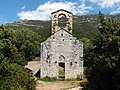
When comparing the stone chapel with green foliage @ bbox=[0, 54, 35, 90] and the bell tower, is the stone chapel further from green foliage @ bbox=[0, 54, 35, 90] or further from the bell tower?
green foliage @ bbox=[0, 54, 35, 90]

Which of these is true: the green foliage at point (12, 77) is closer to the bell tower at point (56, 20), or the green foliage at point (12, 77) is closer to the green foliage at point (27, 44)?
the bell tower at point (56, 20)

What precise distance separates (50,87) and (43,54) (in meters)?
7.08

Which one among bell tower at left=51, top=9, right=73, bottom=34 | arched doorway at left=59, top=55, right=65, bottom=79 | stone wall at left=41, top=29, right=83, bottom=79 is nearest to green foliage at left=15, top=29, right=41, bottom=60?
arched doorway at left=59, top=55, right=65, bottom=79

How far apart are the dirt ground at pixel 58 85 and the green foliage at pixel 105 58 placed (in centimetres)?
817

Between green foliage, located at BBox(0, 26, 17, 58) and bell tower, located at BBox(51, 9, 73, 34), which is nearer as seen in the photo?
bell tower, located at BBox(51, 9, 73, 34)

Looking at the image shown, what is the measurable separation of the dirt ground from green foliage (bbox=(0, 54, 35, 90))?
6.39 metres

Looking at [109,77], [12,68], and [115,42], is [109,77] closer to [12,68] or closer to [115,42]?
[115,42]

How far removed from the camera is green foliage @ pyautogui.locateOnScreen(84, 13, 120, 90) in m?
22.5

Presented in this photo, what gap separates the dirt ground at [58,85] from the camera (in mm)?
34344

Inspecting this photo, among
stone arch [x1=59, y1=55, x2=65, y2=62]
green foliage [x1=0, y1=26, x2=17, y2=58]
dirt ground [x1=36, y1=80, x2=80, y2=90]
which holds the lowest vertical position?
dirt ground [x1=36, y1=80, x2=80, y2=90]

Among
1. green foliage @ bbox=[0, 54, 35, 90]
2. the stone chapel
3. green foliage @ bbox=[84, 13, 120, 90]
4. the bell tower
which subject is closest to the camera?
green foliage @ bbox=[84, 13, 120, 90]

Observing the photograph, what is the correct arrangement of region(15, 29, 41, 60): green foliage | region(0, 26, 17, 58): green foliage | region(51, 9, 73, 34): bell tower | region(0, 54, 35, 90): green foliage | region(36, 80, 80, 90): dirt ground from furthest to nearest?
region(15, 29, 41, 60): green foliage → region(0, 26, 17, 58): green foliage → region(51, 9, 73, 34): bell tower → region(36, 80, 80, 90): dirt ground → region(0, 54, 35, 90): green foliage

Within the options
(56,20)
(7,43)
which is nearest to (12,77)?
(56,20)

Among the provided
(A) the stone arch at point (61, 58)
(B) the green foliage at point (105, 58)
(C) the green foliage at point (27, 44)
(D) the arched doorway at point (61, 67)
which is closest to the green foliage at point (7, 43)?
(D) the arched doorway at point (61, 67)
